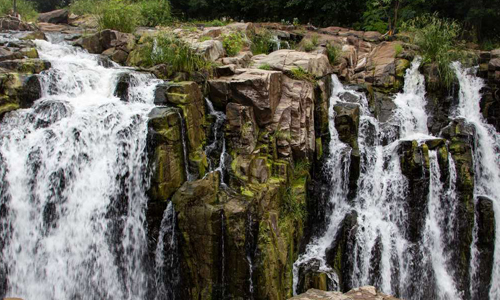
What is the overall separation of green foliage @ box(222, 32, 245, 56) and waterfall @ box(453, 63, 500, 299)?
264 inches

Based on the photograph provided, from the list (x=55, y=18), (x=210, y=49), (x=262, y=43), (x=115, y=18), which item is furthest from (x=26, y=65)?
(x=55, y=18)

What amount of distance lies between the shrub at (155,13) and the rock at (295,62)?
24.9 ft

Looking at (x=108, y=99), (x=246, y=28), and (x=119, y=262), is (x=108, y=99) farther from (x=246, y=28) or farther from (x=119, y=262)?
(x=246, y=28)

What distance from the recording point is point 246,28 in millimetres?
14219

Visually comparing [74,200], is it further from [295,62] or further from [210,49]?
[295,62]

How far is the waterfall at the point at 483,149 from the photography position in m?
9.66

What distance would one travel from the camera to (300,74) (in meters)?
10.6

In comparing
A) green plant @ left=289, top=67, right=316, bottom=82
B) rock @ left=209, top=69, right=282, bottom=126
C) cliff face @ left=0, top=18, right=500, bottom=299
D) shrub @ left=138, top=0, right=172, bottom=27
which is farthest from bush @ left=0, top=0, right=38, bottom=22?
green plant @ left=289, top=67, right=316, bottom=82

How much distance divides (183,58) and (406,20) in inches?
456

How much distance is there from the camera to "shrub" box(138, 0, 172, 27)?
692 inches

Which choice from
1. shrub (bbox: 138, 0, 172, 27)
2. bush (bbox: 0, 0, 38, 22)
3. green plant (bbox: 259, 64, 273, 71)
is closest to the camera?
green plant (bbox: 259, 64, 273, 71)

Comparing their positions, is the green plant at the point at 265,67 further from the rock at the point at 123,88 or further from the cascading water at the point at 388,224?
the rock at the point at 123,88

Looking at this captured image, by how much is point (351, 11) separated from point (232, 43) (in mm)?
10286

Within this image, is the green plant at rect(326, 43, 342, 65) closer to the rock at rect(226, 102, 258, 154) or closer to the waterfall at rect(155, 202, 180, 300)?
the rock at rect(226, 102, 258, 154)
